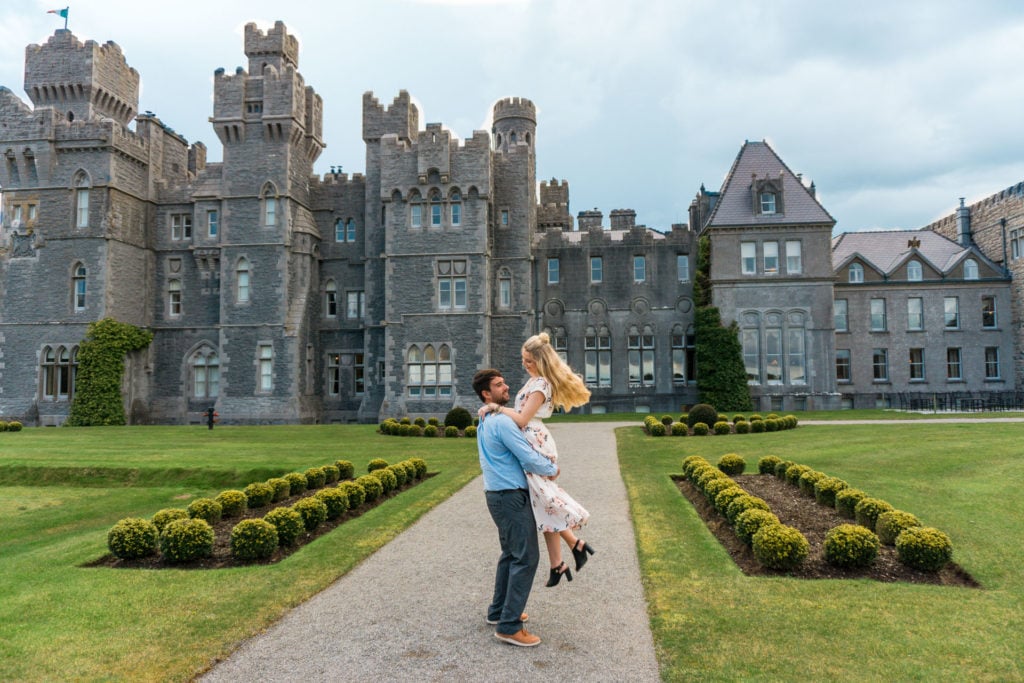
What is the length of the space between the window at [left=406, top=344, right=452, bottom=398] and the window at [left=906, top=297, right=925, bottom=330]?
2713 centimetres

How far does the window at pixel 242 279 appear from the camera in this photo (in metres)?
37.0

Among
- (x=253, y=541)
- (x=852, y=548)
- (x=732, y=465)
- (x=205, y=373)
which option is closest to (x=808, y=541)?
(x=852, y=548)

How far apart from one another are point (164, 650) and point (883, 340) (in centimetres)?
4173

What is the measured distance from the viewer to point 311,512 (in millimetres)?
10773

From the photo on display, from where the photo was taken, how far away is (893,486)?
13.2 m

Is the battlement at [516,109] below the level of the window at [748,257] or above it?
above

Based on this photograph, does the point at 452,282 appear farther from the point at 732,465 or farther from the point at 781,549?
the point at 781,549

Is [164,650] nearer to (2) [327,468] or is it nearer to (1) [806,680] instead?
(1) [806,680]

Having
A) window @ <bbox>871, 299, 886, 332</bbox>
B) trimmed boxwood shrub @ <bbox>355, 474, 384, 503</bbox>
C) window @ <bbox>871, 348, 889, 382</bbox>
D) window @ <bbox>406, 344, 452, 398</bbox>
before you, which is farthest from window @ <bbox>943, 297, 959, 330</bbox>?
trimmed boxwood shrub @ <bbox>355, 474, 384, 503</bbox>

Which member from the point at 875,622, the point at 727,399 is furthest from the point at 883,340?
the point at 875,622

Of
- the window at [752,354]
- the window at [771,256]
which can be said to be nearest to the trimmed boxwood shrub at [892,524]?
the window at [752,354]

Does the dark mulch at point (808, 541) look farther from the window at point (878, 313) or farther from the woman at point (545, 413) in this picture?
the window at point (878, 313)

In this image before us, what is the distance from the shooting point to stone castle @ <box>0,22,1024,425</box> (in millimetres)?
36156

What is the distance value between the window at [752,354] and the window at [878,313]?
329 inches
